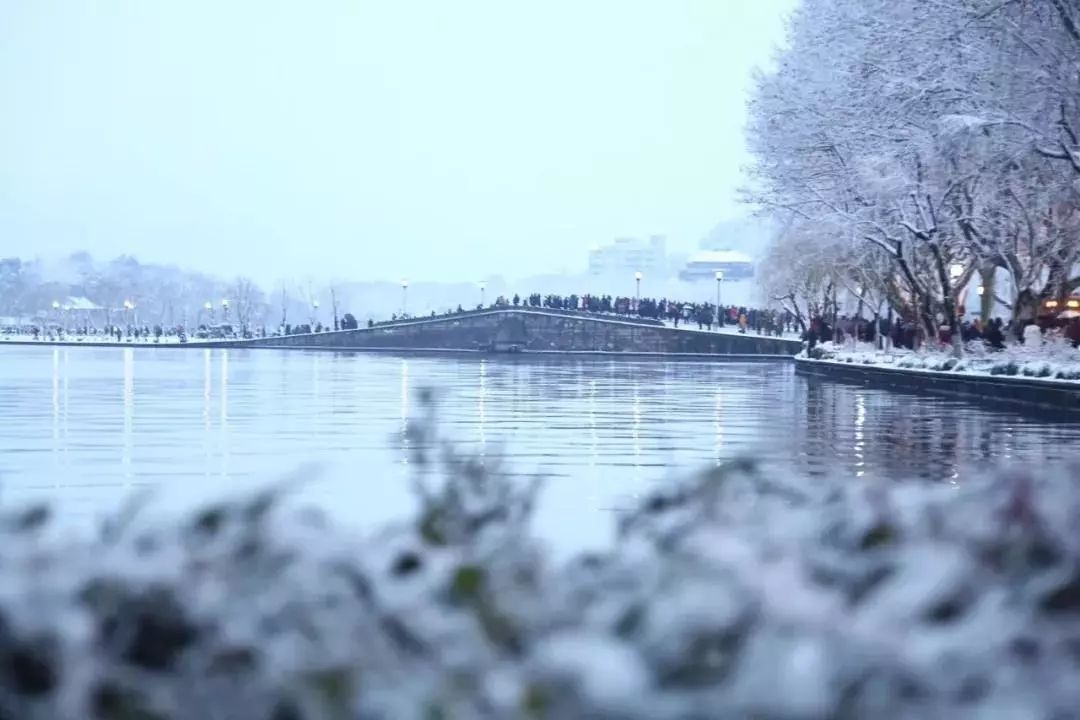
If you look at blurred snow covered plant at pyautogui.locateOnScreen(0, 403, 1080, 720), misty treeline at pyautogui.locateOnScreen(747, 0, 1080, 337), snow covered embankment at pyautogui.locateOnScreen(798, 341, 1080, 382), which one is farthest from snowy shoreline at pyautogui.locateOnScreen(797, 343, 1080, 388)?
blurred snow covered plant at pyautogui.locateOnScreen(0, 403, 1080, 720)

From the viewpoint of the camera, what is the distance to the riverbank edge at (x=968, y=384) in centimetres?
2834

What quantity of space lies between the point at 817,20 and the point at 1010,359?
50.3 feet

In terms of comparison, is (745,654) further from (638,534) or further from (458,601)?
(638,534)

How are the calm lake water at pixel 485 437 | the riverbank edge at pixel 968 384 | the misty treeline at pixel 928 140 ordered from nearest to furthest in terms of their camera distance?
the calm lake water at pixel 485 437 < the riverbank edge at pixel 968 384 < the misty treeline at pixel 928 140

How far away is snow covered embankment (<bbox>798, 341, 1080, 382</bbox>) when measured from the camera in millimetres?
30098

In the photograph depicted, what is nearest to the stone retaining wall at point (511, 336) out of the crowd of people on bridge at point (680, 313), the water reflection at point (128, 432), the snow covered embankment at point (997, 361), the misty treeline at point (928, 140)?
the crowd of people on bridge at point (680, 313)

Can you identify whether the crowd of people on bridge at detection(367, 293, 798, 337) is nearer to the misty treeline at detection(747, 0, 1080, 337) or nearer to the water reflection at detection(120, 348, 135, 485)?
the misty treeline at detection(747, 0, 1080, 337)

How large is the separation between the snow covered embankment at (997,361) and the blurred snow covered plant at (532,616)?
26.0 m

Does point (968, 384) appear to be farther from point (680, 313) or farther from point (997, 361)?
point (680, 313)

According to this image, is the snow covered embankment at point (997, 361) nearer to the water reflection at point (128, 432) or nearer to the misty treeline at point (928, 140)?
the misty treeline at point (928, 140)

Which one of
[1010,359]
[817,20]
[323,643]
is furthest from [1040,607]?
[817,20]

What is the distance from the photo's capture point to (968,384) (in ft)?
110

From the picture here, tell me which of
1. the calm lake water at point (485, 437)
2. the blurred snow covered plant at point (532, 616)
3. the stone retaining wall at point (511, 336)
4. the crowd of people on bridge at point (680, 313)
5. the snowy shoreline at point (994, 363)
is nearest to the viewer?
the blurred snow covered plant at point (532, 616)

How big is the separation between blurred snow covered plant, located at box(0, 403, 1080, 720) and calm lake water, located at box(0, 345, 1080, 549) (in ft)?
2.18
